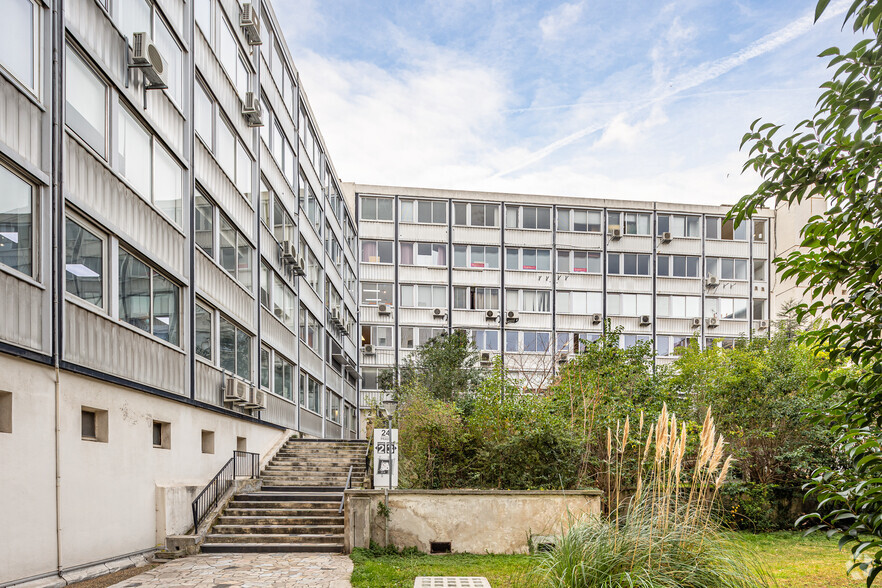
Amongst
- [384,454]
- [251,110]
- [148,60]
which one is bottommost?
[384,454]

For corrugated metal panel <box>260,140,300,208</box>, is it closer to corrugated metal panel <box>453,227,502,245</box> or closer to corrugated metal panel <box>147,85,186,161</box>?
corrugated metal panel <box>147,85,186,161</box>

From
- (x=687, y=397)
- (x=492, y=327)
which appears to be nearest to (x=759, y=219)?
(x=492, y=327)

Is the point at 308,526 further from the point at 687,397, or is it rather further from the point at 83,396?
the point at 687,397

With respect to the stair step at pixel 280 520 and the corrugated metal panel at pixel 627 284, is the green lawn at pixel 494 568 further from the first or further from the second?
the corrugated metal panel at pixel 627 284

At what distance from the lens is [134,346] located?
43.6 ft

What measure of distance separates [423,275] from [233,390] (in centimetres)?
2348

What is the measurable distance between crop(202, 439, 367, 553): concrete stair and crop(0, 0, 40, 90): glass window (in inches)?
344

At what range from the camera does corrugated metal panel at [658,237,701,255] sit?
42.9m

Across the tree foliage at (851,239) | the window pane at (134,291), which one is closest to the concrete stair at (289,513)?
the window pane at (134,291)

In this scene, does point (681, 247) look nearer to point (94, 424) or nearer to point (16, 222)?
point (94, 424)

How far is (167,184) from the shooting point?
603 inches

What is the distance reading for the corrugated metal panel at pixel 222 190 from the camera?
17.3m

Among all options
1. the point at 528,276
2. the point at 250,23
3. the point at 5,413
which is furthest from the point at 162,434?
Answer: the point at 528,276

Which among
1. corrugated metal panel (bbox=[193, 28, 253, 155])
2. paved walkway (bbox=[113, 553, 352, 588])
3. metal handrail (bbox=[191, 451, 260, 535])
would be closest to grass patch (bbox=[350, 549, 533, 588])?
paved walkway (bbox=[113, 553, 352, 588])
